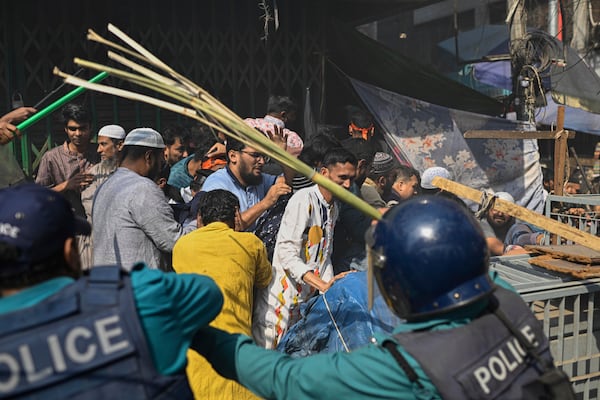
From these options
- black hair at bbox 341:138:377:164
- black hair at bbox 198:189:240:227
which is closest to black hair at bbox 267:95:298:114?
black hair at bbox 341:138:377:164

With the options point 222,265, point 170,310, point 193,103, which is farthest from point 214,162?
point 170,310

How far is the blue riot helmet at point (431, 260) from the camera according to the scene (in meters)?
1.79

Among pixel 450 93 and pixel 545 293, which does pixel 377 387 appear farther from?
pixel 450 93

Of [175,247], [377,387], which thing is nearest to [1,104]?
[175,247]

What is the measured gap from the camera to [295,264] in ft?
13.1

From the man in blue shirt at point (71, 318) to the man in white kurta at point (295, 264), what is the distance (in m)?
2.21

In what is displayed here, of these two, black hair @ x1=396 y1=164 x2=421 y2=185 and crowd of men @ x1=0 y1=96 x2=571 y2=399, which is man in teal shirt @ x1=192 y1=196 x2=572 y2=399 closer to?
crowd of men @ x1=0 y1=96 x2=571 y2=399

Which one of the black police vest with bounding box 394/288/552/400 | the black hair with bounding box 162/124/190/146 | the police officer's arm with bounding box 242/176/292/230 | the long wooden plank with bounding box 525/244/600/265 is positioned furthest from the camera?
the black hair with bounding box 162/124/190/146

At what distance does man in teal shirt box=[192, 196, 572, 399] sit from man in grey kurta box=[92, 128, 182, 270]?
6.39ft

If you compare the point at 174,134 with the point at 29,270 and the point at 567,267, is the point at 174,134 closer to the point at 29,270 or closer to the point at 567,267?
the point at 567,267

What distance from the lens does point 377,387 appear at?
5.82 feet

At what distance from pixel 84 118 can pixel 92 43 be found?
6.00ft

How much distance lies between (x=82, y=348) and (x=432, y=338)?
2.97 ft

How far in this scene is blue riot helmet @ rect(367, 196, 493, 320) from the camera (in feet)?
5.89
